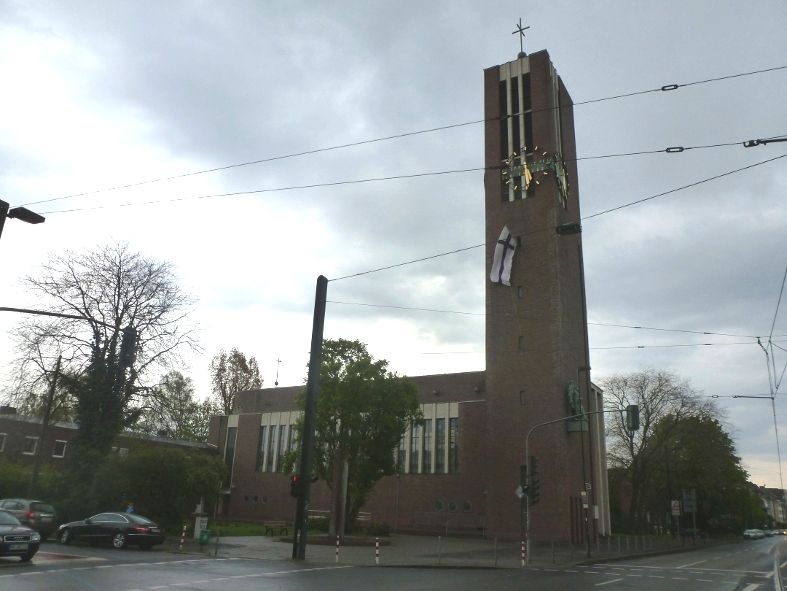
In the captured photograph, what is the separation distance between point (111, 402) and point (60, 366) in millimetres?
3074

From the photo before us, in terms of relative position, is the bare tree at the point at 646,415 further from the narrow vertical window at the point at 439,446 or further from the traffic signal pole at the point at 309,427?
the traffic signal pole at the point at 309,427

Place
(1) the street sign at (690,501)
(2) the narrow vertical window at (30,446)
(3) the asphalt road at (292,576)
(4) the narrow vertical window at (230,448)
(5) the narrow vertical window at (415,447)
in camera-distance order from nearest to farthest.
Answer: (3) the asphalt road at (292,576), (2) the narrow vertical window at (30,446), (5) the narrow vertical window at (415,447), (1) the street sign at (690,501), (4) the narrow vertical window at (230,448)

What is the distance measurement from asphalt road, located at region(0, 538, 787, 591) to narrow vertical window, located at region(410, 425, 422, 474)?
25358 millimetres

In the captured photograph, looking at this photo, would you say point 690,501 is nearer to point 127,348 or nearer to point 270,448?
point 270,448

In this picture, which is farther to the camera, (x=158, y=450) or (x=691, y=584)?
(x=158, y=450)

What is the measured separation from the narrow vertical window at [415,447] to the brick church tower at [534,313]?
8.80m

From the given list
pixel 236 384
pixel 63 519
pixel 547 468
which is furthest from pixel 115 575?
pixel 236 384

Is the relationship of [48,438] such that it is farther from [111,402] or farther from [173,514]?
[173,514]

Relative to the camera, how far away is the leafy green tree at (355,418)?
33.0 metres

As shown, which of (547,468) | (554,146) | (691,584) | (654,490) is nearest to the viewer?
(691,584)

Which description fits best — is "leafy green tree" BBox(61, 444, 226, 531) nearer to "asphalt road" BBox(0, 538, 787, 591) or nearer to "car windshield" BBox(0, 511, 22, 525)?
"asphalt road" BBox(0, 538, 787, 591)

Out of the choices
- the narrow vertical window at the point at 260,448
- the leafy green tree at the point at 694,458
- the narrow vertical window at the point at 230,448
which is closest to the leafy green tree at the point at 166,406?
the narrow vertical window at the point at 260,448

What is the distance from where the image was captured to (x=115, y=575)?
15.1m

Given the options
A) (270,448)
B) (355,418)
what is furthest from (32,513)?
(270,448)
